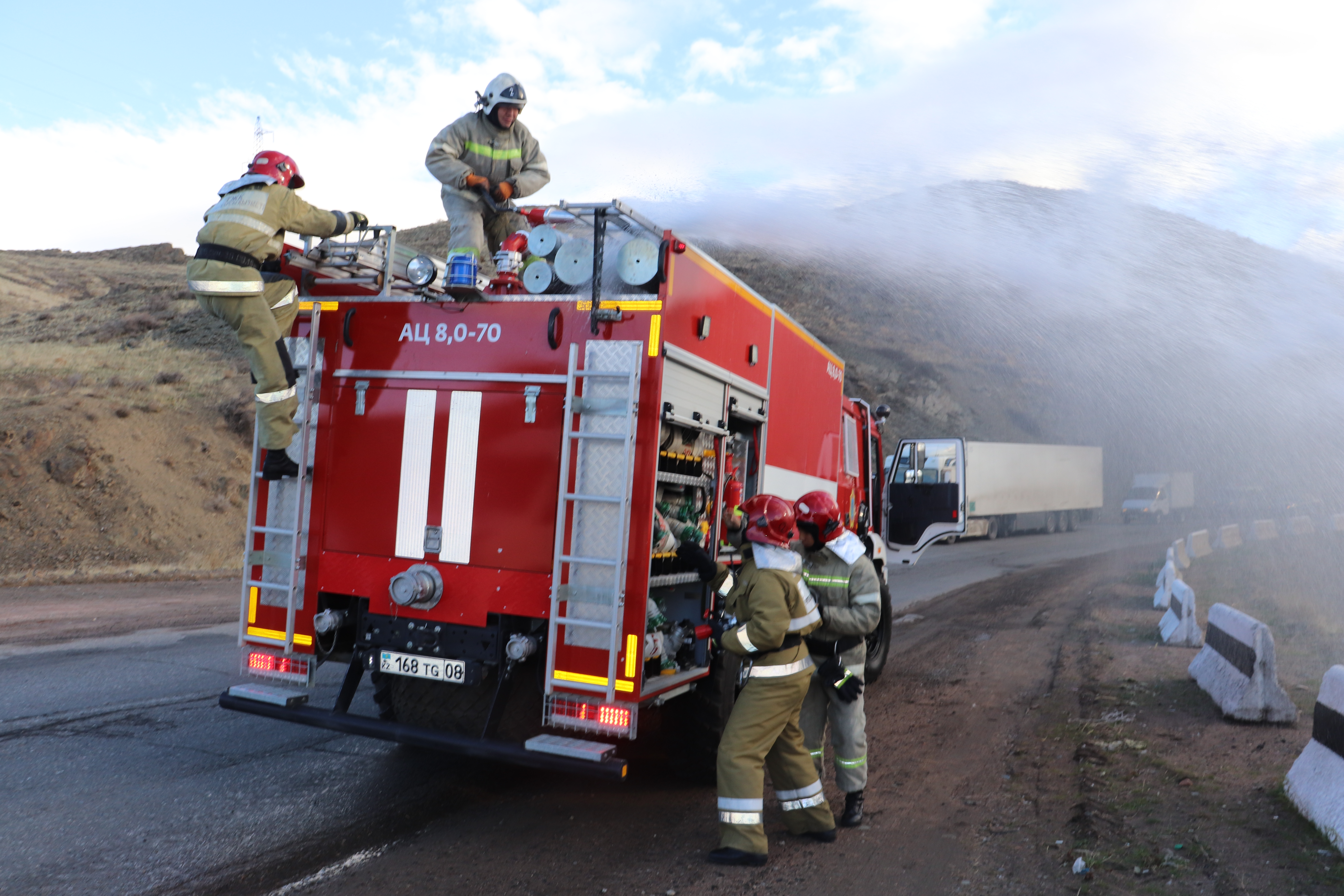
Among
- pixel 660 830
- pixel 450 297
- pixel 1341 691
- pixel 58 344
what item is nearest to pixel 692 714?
pixel 660 830

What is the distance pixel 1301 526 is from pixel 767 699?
29966 millimetres

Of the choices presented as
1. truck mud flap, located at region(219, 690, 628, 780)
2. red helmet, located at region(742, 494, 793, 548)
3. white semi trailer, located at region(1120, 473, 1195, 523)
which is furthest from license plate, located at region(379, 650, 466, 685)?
white semi trailer, located at region(1120, 473, 1195, 523)

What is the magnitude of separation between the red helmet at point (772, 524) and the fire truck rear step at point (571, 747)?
3.99 feet

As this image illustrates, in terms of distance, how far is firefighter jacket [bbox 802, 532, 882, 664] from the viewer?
5.09 m

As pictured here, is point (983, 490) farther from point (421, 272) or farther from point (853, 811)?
point (421, 272)

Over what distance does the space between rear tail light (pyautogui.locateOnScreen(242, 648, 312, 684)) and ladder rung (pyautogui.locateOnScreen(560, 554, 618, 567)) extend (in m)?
1.70

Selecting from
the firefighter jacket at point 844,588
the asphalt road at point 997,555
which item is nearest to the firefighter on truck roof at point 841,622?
the firefighter jacket at point 844,588

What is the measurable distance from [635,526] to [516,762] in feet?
4.11

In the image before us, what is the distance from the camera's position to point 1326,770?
496 centimetres

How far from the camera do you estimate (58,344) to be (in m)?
28.4

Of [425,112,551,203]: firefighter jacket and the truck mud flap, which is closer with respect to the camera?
the truck mud flap

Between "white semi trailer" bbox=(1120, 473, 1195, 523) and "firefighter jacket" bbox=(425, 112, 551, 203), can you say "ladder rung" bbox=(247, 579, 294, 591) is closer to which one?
"firefighter jacket" bbox=(425, 112, 551, 203)

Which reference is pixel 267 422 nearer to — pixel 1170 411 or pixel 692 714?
pixel 692 714

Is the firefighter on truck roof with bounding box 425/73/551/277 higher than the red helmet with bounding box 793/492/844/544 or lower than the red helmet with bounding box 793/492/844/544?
higher
